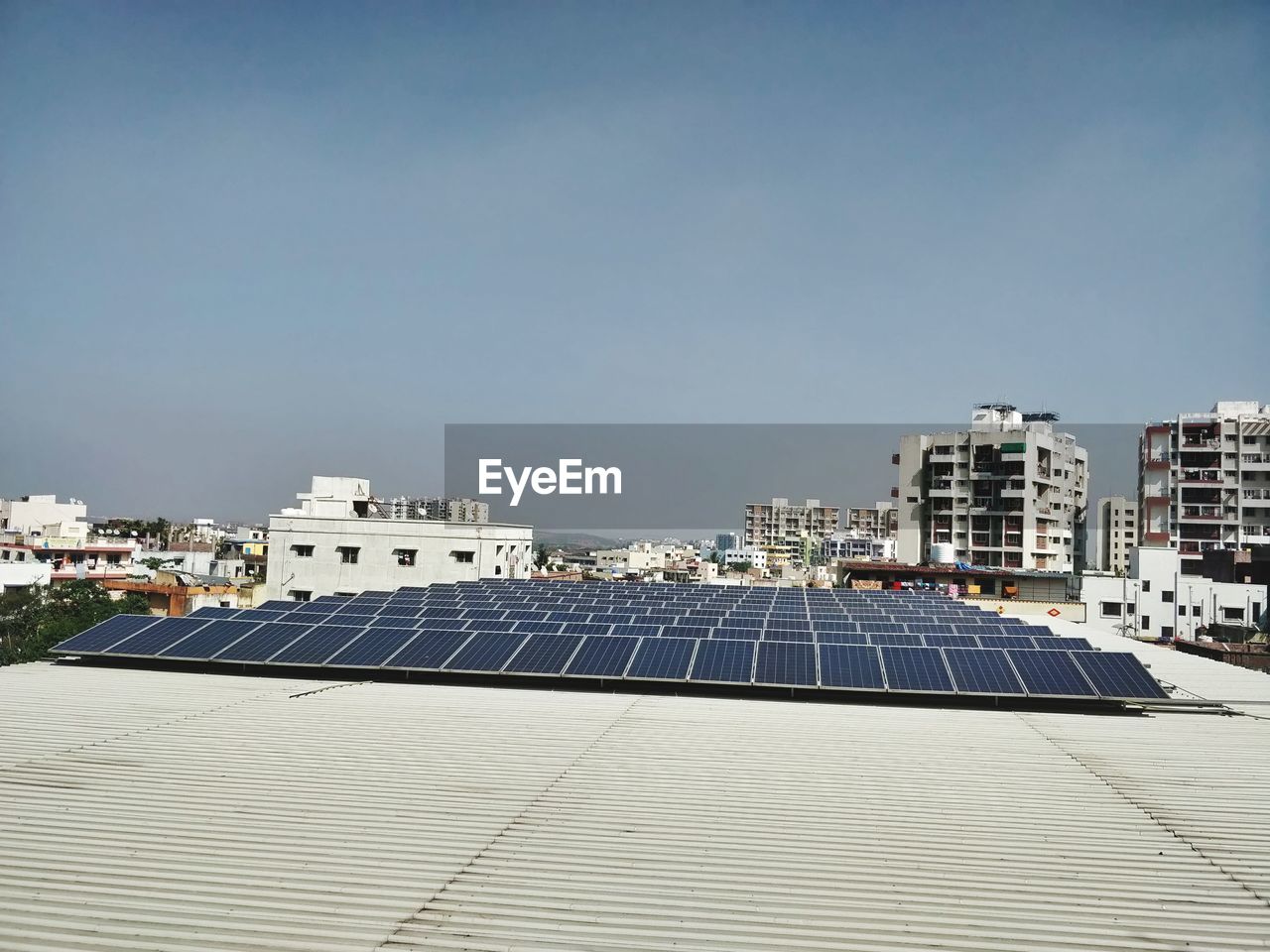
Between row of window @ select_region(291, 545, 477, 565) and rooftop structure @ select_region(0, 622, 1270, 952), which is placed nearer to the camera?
rooftop structure @ select_region(0, 622, 1270, 952)

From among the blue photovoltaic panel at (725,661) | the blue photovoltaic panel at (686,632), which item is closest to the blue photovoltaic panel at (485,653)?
the blue photovoltaic panel at (725,661)

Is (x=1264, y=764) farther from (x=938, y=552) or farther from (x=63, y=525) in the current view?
(x=63, y=525)

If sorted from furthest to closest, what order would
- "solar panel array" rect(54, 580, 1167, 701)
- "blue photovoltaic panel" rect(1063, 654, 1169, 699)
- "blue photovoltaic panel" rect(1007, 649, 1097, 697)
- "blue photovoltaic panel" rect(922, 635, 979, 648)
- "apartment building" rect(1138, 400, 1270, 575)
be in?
"apartment building" rect(1138, 400, 1270, 575) → "blue photovoltaic panel" rect(922, 635, 979, 648) → "solar panel array" rect(54, 580, 1167, 701) → "blue photovoltaic panel" rect(1007, 649, 1097, 697) → "blue photovoltaic panel" rect(1063, 654, 1169, 699)

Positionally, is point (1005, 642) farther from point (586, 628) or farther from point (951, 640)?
point (586, 628)

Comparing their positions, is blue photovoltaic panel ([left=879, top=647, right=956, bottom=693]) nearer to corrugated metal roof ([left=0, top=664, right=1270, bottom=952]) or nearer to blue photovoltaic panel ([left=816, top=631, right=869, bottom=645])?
corrugated metal roof ([left=0, top=664, right=1270, bottom=952])

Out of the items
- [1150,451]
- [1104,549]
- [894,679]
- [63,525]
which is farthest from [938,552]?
[1104,549]

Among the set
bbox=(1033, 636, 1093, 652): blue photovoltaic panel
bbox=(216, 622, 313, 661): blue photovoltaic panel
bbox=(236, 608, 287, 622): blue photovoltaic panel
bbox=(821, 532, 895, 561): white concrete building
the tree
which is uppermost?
bbox=(236, 608, 287, 622): blue photovoltaic panel

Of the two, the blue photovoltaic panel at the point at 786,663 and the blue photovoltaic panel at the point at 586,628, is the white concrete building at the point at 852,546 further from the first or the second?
the blue photovoltaic panel at the point at 786,663

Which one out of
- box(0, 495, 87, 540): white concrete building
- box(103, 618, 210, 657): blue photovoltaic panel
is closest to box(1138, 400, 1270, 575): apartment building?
box(103, 618, 210, 657): blue photovoltaic panel
